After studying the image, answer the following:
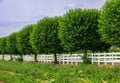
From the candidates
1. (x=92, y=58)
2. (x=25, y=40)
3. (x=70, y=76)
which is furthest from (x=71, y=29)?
(x=25, y=40)

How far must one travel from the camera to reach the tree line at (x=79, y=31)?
3791 centimetres

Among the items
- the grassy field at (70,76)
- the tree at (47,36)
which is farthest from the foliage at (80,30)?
the grassy field at (70,76)

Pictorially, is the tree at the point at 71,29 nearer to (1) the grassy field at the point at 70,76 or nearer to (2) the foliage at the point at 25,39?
(1) the grassy field at the point at 70,76

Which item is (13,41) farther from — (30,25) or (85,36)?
(85,36)

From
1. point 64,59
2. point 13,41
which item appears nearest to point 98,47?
point 64,59

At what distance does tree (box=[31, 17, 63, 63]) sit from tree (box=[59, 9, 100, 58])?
235 inches

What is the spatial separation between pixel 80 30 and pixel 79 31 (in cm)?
17

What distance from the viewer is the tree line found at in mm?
37906

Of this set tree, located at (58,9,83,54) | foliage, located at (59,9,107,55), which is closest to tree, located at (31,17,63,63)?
tree, located at (58,9,83,54)

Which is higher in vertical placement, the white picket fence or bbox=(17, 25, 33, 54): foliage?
bbox=(17, 25, 33, 54): foliage

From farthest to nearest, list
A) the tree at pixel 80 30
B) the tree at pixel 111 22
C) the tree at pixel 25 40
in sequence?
the tree at pixel 25 40
the tree at pixel 80 30
the tree at pixel 111 22

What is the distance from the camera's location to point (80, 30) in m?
46.7

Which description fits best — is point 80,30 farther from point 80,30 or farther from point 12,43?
point 12,43

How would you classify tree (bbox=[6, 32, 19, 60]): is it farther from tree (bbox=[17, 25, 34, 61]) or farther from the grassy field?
the grassy field
